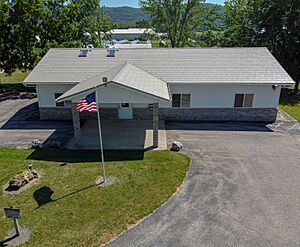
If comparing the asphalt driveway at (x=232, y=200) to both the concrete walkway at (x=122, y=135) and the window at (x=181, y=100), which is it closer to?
the concrete walkway at (x=122, y=135)

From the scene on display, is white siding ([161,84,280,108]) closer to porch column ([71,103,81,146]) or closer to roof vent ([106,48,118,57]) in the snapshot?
roof vent ([106,48,118,57])

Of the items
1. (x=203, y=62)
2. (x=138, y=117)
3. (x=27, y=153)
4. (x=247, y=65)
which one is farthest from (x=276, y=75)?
(x=27, y=153)

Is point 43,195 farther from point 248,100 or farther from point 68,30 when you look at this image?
point 68,30

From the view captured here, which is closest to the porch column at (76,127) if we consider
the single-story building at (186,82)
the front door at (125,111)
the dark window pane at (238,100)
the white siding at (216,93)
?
the single-story building at (186,82)

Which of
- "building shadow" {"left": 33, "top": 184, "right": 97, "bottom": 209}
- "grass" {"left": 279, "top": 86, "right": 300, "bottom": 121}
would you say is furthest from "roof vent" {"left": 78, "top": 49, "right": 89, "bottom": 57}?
"grass" {"left": 279, "top": 86, "right": 300, "bottom": 121}

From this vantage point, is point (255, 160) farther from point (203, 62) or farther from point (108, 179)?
point (203, 62)

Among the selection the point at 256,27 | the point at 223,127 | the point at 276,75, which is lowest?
the point at 223,127
